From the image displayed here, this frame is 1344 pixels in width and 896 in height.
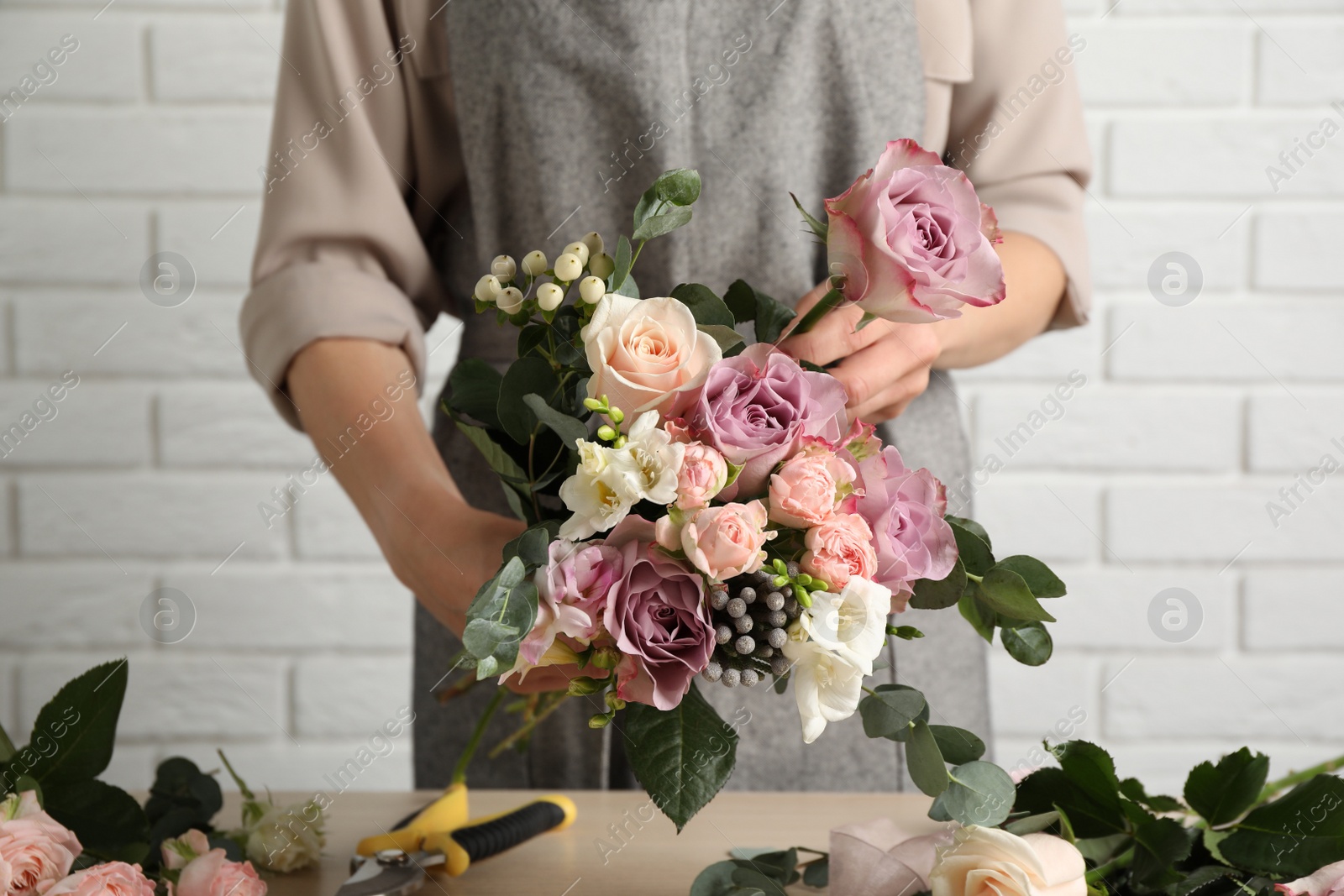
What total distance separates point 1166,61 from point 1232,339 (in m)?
0.28

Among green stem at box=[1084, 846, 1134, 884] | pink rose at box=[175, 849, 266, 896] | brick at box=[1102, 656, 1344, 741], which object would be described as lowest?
brick at box=[1102, 656, 1344, 741]

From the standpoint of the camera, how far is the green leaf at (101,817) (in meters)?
0.43

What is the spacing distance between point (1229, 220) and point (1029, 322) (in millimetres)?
497

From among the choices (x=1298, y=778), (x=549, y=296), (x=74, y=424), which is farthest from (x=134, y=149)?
(x=1298, y=778)

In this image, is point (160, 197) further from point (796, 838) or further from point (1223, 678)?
point (1223, 678)

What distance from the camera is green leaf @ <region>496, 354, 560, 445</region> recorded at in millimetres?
349

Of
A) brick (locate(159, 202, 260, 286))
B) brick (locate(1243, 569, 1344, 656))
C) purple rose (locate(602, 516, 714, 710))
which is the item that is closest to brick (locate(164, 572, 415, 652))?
brick (locate(159, 202, 260, 286))

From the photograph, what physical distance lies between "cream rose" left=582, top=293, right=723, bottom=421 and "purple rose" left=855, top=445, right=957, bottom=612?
7cm

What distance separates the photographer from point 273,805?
1.66 ft

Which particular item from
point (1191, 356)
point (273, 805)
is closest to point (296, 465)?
point (273, 805)

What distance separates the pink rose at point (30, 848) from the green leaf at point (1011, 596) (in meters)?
0.36

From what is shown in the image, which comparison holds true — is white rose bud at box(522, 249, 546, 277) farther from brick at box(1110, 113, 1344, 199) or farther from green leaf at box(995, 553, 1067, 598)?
brick at box(1110, 113, 1344, 199)

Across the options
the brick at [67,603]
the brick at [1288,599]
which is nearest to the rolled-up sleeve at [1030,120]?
the brick at [1288,599]

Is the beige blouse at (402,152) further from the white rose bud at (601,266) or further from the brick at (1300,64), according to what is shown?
the brick at (1300,64)
